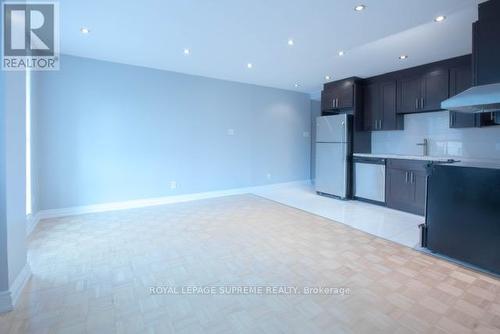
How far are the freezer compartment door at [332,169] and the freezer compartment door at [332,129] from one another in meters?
0.11

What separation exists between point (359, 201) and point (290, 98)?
9.90 ft

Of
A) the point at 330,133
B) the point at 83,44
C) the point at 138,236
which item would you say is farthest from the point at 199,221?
the point at 330,133

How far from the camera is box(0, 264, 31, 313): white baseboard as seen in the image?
66.0 inches

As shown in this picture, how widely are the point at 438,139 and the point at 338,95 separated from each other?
195 cm

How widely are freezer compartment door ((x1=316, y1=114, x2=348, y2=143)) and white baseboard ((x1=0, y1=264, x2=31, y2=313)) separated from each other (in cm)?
490

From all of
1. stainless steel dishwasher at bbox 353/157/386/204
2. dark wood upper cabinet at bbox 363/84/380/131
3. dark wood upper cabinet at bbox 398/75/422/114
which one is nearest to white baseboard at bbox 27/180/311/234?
stainless steel dishwasher at bbox 353/157/386/204

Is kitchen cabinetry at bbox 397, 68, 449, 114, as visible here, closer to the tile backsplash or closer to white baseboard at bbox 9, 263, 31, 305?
the tile backsplash

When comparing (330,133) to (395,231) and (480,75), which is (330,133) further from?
(480,75)

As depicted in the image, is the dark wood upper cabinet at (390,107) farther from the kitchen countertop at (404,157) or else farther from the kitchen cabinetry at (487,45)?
the kitchen cabinetry at (487,45)

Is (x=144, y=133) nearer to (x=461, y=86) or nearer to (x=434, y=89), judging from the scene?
(x=434, y=89)

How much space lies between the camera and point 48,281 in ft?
6.73

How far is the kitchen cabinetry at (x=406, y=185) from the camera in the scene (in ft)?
12.9

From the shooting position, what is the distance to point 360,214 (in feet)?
13.3

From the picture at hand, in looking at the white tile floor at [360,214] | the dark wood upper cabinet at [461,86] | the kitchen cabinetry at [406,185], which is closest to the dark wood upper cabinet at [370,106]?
the kitchen cabinetry at [406,185]
